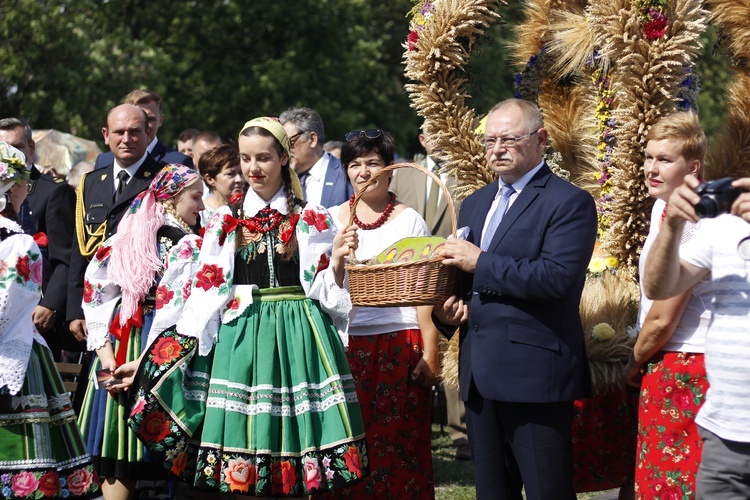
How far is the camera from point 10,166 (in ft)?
15.6

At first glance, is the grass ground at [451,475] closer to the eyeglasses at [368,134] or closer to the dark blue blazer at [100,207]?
the eyeglasses at [368,134]

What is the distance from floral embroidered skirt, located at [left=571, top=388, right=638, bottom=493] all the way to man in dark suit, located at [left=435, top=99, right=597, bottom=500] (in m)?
0.62

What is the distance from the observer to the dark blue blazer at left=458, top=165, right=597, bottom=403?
4.16 meters

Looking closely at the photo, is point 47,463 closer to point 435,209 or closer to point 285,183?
point 285,183

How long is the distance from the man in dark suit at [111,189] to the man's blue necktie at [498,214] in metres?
2.42

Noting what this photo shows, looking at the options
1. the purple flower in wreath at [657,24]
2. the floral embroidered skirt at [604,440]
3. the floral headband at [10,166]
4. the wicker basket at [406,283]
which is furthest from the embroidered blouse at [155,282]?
the purple flower in wreath at [657,24]

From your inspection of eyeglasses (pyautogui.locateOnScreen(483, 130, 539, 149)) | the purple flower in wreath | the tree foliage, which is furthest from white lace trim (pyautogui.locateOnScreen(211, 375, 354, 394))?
the tree foliage

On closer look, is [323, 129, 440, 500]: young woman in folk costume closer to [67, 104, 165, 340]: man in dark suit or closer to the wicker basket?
the wicker basket

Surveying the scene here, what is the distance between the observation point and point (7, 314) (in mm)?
4566

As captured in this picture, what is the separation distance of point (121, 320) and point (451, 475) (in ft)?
8.65

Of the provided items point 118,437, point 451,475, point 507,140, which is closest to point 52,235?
point 118,437

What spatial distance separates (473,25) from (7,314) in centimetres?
259

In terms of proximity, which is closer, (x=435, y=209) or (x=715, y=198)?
(x=715, y=198)

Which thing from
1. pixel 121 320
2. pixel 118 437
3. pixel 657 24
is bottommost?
pixel 118 437
